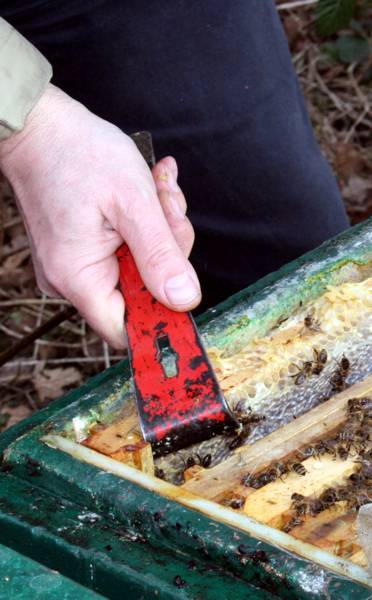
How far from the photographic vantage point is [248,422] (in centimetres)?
195

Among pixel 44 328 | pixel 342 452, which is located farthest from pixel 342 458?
pixel 44 328

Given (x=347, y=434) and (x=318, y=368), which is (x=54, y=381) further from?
(x=347, y=434)

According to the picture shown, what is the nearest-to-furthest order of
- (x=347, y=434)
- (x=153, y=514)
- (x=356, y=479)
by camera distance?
(x=153, y=514) → (x=356, y=479) → (x=347, y=434)

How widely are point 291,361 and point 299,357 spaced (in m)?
0.03

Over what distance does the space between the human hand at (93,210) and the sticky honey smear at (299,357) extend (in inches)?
7.1

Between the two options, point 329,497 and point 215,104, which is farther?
point 215,104

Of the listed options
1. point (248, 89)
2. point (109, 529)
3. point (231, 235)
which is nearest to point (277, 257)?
point (231, 235)

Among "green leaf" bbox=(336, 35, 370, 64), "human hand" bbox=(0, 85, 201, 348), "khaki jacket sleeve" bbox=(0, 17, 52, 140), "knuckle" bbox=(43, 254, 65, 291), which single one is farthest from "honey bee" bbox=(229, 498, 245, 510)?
"green leaf" bbox=(336, 35, 370, 64)

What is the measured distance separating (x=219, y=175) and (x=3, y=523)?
6.29ft

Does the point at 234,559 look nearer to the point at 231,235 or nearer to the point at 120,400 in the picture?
the point at 120,400

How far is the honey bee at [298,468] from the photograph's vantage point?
5.99ft

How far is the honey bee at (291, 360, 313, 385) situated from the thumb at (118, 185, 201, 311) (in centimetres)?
26

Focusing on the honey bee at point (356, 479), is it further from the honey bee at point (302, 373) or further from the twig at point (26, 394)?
the twig at point (26, 394)

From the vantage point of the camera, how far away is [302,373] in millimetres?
2018
